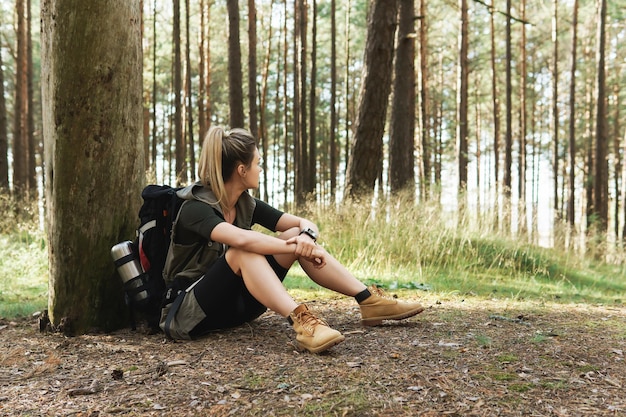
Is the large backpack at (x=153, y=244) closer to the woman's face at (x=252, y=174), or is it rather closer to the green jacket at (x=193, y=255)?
the green jacket at (x=193, y=255)

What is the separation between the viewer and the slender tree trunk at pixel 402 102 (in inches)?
413

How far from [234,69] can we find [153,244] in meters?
8.55

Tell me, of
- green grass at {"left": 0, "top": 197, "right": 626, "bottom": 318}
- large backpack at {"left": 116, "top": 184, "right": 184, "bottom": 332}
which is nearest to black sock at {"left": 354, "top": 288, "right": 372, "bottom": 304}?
large backpack at {"left": 116, "top": 184, "right": 184, "bottom": 332}

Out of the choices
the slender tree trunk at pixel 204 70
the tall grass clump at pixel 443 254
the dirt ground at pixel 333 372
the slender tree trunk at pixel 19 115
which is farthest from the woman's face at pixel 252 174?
the slender tree trunk at pixel 204 70

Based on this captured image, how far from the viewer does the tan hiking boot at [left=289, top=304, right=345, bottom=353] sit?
113 inches

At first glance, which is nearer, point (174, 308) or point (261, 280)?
point (261, 280)

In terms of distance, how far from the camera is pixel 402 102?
10680 mm

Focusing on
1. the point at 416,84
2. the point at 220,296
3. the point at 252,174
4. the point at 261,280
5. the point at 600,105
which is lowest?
the point at 220,296

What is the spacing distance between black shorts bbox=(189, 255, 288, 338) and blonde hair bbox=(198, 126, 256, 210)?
430mm

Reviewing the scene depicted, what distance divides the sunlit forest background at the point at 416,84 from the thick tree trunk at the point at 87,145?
5.82 meters

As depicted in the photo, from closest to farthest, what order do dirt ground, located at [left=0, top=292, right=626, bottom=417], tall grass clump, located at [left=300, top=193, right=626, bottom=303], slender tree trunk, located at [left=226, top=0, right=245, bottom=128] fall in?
dirt ground, located at [left=0, top=292, right=626, bottom=417], tall grass clump, located at [left=300, top=193, right=626, bottom=303], slender tree trunk, located at [left=226, top=0, right=245, bottom=128]

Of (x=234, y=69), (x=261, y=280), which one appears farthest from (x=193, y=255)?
(x=234, y=69)

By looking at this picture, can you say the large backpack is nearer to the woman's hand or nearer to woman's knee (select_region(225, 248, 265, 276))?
woman's knee (select_region(225, 248, 265, 276))

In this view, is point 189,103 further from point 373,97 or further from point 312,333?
point 312,333
